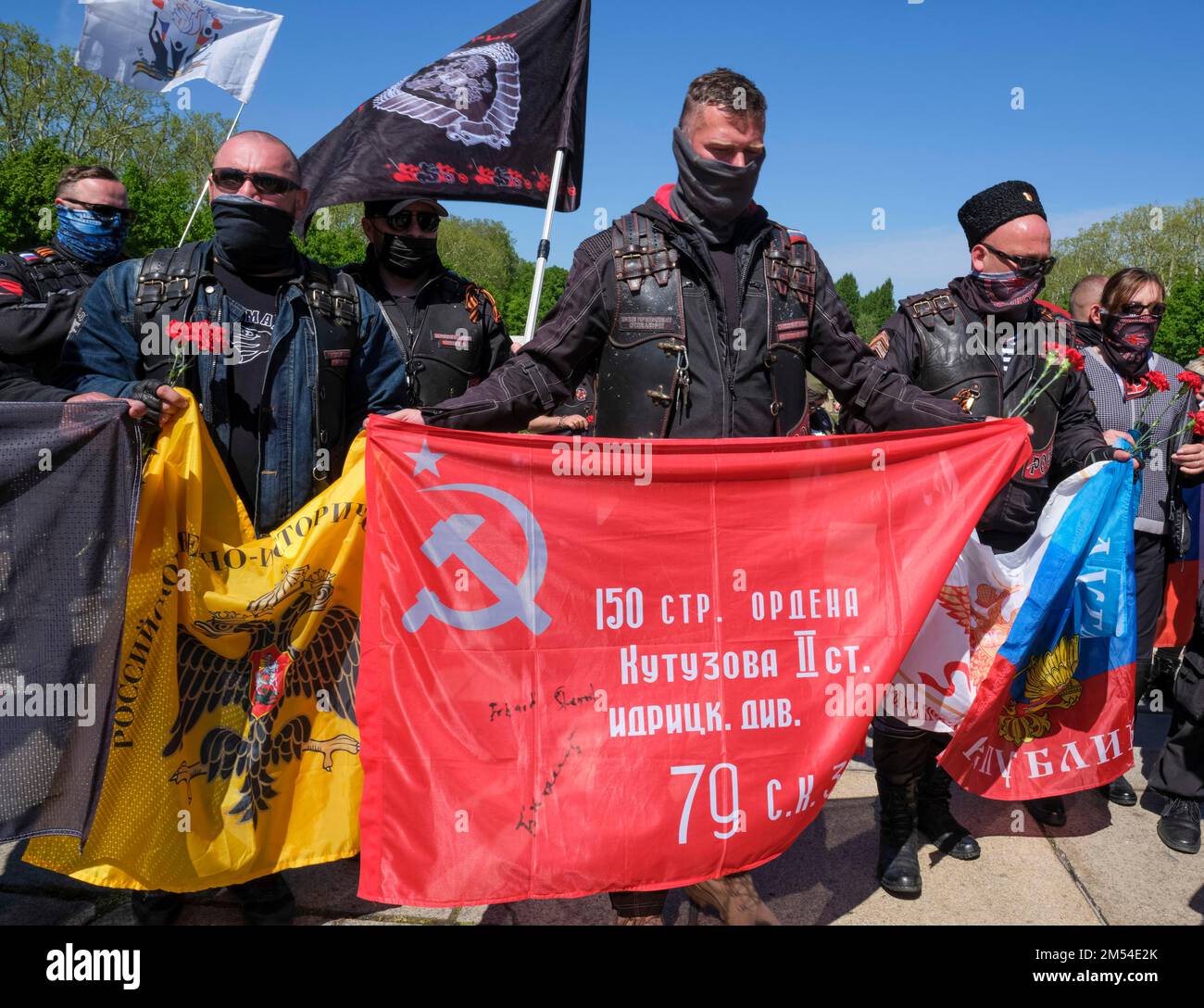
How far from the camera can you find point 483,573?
10.0ft

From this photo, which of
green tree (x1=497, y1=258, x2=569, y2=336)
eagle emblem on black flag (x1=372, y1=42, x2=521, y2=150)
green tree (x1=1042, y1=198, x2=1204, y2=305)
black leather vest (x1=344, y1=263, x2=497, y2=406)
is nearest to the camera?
black leather vest (x1=344, y1=263, x2=497, y2=406)

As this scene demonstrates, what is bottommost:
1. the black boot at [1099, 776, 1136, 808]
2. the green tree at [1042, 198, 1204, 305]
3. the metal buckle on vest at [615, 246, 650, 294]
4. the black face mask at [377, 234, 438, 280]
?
the black boot at [1099, 776, 1136, 808]

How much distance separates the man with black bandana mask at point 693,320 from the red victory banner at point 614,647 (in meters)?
0.21

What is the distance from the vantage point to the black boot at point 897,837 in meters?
3.85

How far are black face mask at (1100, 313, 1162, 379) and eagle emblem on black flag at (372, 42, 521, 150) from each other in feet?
11.2

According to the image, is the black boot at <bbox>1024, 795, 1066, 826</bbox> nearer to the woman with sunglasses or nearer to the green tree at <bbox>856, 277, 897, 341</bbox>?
the woman with sunglasses

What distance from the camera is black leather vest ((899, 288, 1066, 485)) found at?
13.5ft

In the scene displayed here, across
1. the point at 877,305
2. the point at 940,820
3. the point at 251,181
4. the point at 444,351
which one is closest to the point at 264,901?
the point at 251,181

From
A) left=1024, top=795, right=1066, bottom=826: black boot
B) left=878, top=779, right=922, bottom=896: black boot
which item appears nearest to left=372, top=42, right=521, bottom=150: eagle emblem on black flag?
left=878, top=779, right=922, bottom=896: black boot

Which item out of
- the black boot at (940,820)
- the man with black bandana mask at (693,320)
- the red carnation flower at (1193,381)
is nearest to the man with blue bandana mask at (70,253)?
the man with black bandana mask at (693,320)

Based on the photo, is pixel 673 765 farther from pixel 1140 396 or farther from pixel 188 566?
pixel 1140 396

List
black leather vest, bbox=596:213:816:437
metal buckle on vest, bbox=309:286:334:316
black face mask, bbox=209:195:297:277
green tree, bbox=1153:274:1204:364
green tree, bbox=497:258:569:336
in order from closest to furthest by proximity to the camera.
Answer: black leather vest, bbox=596:213:816:437
black face mask, bbox=209:195:297:277
metal buckle on vest, bbox=309:286:334:316
green tree, bbox=1153:274:1204:364
green tree, bbox=497:258:569:336

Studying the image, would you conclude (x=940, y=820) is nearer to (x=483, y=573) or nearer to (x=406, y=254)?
(x=483, y=573)

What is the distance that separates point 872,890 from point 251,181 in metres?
3.50
